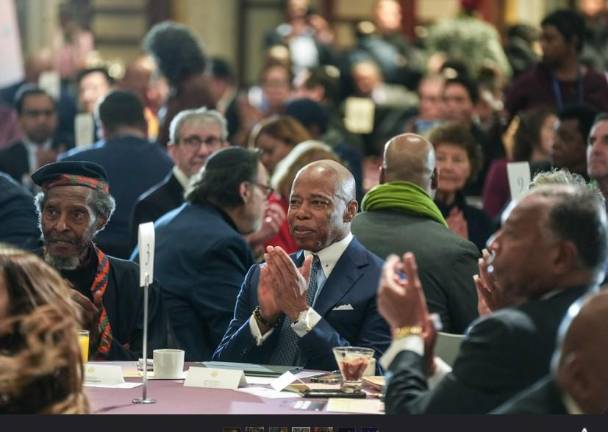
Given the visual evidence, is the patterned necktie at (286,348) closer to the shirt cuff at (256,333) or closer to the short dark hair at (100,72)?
the shirt cuff at (256,333)

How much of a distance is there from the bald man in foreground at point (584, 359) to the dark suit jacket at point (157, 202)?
441 cm

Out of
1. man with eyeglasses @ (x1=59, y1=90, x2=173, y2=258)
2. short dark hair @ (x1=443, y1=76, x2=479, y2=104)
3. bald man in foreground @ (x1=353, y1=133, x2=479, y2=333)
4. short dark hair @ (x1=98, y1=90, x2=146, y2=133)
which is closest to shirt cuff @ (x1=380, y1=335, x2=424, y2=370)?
bald man in foreground @ (x1=353, y1=133, x2=479, y2=333)

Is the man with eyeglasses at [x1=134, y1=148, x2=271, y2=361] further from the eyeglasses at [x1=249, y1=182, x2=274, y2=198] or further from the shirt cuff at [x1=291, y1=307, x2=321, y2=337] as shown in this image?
the shirt cuff at [x1=291, y1=307, x2=321, y2=337]

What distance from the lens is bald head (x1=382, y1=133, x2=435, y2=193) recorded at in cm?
604

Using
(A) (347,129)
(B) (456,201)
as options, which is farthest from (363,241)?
(A) (347,129)

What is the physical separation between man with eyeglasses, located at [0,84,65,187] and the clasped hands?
4772 millimetres

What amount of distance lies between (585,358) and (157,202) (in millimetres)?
4663

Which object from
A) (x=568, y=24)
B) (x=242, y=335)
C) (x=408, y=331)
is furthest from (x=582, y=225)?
(x=568, y=24)

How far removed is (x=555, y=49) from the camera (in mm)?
9320

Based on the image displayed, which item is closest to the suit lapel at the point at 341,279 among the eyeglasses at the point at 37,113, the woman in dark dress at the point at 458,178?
the woman in dark dress at the point at 458,178

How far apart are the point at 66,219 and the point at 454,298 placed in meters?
1.50

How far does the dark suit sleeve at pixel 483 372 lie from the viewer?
11.6 feet

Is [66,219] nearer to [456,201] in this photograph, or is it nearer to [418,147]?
[418,147]

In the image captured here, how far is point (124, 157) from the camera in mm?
8031
